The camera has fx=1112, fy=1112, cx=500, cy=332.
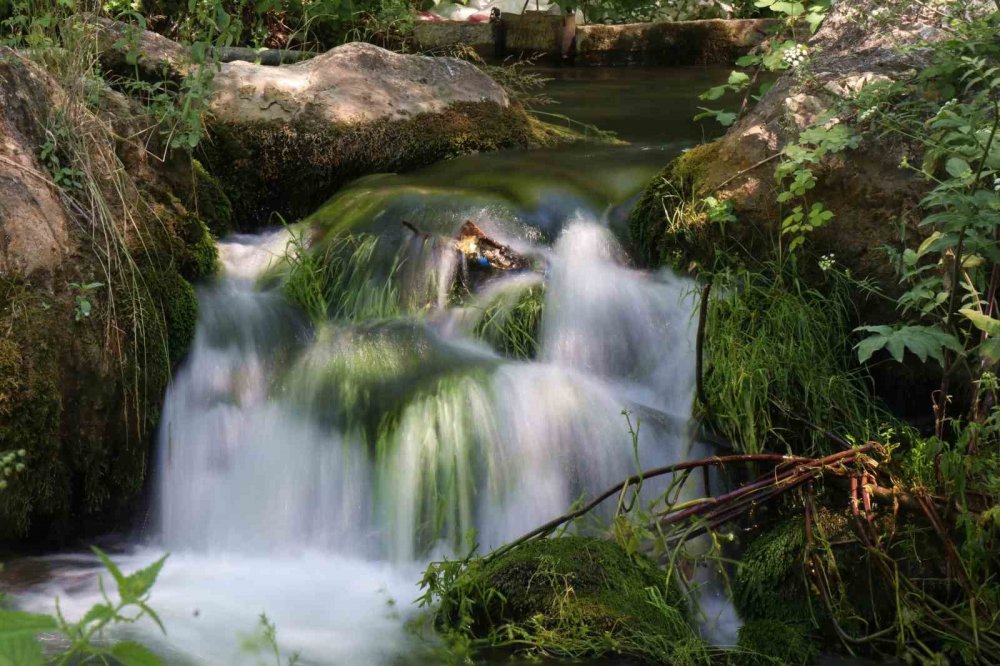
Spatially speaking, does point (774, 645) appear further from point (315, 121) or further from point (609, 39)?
point (609, 39)

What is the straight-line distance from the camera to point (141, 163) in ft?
14.8

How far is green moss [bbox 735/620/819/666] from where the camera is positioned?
119 inches

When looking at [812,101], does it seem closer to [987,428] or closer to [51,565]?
[987,428]

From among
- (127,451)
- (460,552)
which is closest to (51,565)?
(127,451)

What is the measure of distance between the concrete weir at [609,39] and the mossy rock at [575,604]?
23.7 ft

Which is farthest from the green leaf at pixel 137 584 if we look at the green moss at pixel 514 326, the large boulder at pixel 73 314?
the green moss at pixel 514 326

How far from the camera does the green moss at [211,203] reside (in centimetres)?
493

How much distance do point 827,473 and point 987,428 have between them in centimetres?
48

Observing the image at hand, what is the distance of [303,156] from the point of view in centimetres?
558

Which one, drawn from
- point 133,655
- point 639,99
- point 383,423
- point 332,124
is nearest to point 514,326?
point 383,423

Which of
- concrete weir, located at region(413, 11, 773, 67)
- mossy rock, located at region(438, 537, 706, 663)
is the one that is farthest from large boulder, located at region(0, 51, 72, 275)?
concrete weir, located at region(413, 11, 773, 67)

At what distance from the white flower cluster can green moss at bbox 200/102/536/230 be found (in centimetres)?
237

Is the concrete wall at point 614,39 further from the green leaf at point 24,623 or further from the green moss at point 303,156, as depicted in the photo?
the green leaf at point 24,623

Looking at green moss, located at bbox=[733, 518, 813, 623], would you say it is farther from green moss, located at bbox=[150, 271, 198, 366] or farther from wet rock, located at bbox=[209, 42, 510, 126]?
wet rock, located at bbox=[209, 42, 510, 126]
